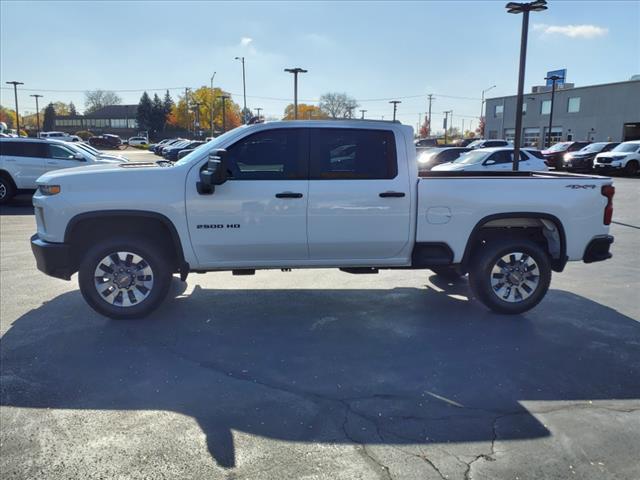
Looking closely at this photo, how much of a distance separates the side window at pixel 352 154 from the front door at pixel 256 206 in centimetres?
14

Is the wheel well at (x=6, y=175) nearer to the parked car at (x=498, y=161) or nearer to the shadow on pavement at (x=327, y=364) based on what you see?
the shadow on pavement at (x=327, y=364)

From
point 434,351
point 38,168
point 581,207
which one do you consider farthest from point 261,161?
point 38,168

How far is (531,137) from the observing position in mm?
61062

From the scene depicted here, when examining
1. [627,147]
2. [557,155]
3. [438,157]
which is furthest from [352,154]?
[557,155]

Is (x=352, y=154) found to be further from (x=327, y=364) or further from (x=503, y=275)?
(x=327, y=364)

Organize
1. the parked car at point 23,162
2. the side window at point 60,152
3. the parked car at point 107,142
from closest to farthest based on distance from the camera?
the parked car at point 23,162, the side window at point 60,152, the parked car at point 107,142

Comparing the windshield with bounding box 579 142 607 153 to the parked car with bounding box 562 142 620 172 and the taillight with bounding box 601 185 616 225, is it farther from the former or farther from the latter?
the taillight with bounding box 601 185 616 225

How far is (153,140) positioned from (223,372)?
3833 inches

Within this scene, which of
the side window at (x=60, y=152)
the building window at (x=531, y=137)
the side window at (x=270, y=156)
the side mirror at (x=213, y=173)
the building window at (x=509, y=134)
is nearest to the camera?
the side mirror at (x=213, y=173)

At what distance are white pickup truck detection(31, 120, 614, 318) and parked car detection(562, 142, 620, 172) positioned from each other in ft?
86.6

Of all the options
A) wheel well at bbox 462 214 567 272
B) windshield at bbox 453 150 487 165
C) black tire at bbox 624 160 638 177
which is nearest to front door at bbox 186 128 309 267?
wheel well at bbox 462 214 567 272

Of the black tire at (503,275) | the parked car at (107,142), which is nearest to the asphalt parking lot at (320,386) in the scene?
the black tire at (503,275)

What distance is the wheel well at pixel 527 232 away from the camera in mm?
5402

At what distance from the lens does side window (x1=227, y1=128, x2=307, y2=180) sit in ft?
17.0
